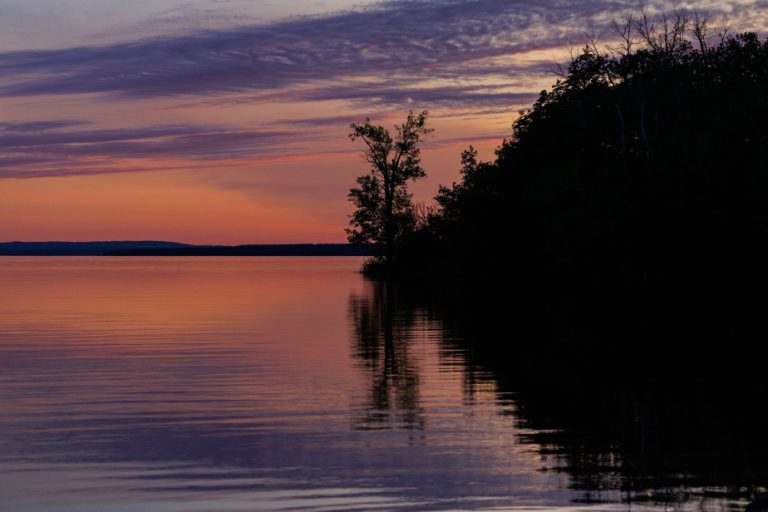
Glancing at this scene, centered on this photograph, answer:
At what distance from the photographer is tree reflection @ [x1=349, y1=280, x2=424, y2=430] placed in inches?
707

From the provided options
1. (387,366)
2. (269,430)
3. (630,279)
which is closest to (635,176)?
(630,279)

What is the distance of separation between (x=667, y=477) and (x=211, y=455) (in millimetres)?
6575

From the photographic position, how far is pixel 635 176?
5047cm

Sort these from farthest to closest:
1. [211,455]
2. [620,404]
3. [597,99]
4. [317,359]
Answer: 1. [597,99]
2. [317,359]
3. [620,404]
4. [211,455]

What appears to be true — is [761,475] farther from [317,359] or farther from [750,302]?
[750,302]

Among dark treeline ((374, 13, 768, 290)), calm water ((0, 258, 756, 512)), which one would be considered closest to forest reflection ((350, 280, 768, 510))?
calm water ((0, 258, 756, 512))

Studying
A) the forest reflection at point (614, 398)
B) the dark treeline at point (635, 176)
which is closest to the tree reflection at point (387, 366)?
the forest reflection at point (614, 398)

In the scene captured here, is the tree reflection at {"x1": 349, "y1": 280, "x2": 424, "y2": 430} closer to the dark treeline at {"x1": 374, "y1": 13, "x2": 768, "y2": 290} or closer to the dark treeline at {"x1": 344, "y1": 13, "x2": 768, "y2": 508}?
the dark treeline at {"x1": 344, "y1": 13, "x2": 768, "y2": 508}

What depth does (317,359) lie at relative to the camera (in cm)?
2803

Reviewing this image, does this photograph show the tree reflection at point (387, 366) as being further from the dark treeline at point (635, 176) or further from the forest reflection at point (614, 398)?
the dark treeline at point (635, 176)

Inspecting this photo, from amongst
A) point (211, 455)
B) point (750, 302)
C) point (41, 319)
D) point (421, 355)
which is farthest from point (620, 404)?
point (41, 319)

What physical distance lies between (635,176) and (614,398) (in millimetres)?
32300

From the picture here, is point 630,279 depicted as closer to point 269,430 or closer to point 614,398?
point 614,398

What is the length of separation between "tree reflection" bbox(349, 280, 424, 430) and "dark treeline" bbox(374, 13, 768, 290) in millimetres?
11027
